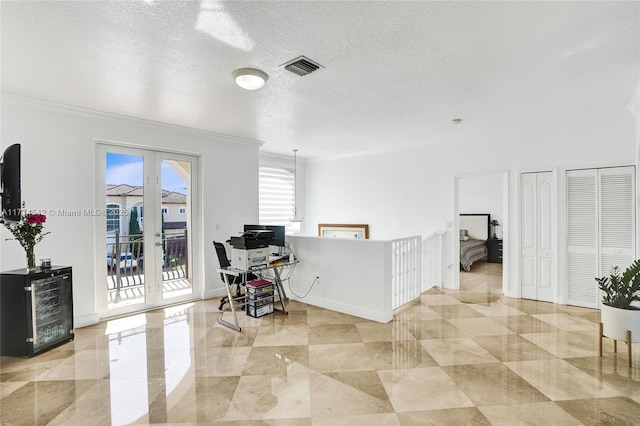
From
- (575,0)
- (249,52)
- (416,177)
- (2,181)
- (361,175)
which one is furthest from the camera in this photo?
(361,175)

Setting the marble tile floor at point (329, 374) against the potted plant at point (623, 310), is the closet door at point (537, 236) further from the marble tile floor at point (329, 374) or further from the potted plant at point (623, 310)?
the potted plant at point (623, 310)

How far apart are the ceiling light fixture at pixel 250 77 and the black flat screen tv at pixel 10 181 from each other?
2.14 metres

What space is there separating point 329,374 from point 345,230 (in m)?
4.56

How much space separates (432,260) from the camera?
5.59 meters

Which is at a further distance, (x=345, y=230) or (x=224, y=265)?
(x=345, y=230)

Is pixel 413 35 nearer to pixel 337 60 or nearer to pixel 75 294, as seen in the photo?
pixel 337 60

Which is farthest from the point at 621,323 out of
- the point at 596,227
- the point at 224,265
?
the point at 224,265

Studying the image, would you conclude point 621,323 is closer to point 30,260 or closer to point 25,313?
point 25,313

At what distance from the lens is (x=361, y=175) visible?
680 cm

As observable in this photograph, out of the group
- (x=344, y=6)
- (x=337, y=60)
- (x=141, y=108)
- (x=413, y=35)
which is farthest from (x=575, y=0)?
(x=141, y=108)

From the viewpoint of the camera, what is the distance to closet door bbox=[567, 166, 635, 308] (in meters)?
4.10

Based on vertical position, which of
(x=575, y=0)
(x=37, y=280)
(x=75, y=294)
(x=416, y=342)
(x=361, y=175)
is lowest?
(x=416, y=342)

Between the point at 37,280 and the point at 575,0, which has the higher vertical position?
the point at 575,0

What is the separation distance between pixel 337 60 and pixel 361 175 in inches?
169
